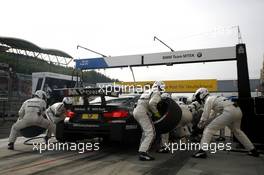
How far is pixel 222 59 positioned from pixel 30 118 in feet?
38.3

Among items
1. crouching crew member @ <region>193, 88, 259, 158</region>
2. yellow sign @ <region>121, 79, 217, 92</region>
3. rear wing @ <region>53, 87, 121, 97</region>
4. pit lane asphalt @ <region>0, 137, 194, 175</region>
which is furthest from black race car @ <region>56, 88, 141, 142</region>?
yellow sign @ <region>121, 79, 217, 92</region>

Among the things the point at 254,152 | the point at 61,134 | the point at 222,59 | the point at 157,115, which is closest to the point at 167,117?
the point at 157,115

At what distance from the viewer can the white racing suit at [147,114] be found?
19.3 ft

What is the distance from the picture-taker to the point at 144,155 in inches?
227

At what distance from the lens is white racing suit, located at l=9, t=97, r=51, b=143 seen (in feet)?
22.6

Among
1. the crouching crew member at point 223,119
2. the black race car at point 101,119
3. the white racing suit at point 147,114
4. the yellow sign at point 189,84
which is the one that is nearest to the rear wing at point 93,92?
the black race car at point 101,119

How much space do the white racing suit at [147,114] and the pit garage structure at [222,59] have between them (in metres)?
2.57

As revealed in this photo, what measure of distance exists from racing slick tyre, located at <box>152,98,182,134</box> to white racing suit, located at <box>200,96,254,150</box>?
0.64 metres

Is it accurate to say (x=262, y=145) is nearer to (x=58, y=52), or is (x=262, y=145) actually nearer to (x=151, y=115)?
(x=151, y=115)

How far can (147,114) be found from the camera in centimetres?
614

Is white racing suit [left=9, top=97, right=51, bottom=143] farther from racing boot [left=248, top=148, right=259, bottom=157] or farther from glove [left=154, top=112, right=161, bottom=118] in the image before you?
racing boot [left=248, top=148, right=259, bottom=157]

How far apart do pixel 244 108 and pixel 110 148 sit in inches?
133

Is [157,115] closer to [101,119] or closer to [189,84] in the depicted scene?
[101,119]

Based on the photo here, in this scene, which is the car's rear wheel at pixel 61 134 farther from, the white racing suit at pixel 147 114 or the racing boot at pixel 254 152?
the racing boot at pixel 254 152
